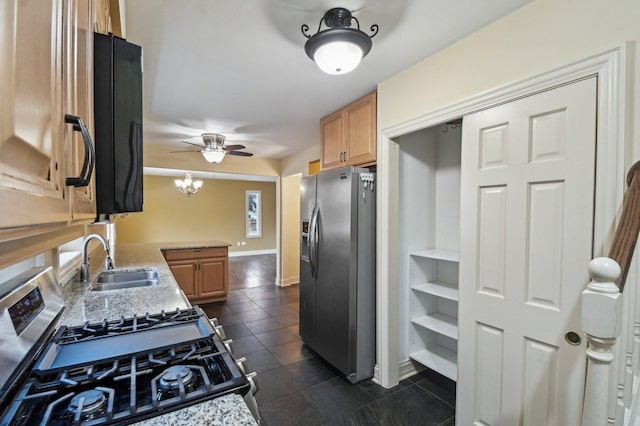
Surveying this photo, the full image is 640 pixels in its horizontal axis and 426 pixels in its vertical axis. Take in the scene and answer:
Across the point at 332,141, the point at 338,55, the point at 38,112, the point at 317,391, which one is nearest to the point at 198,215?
the point at 332,141

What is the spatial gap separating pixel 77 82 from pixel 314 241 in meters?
2.17

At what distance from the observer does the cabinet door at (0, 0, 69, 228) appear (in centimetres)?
34

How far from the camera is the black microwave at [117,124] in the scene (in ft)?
3.12

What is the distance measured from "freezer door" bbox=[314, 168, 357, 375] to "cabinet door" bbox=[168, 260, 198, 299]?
2.42 metres

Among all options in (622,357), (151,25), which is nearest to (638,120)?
(622,357)

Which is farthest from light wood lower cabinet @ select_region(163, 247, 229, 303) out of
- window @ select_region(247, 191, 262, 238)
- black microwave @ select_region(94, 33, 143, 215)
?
window @ select_region(247, 191, 262, 238)

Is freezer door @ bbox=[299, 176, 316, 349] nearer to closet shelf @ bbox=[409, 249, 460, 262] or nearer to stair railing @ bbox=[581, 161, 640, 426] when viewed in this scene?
closet shelf @ bbox=[409, 249, 460, 262]

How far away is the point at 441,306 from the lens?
2.57 m

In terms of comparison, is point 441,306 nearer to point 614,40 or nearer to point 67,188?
point 614,40

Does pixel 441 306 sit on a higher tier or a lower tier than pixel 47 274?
lower

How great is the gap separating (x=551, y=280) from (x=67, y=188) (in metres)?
1.81

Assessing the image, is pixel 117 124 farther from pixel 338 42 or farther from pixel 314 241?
pixel 314 241

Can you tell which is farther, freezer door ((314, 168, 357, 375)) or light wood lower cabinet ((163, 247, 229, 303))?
light wood lower cabinet ((163, 247, 229, 303))

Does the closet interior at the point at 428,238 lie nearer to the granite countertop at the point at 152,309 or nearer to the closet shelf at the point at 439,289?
the closet shelf at the point at 439,289
